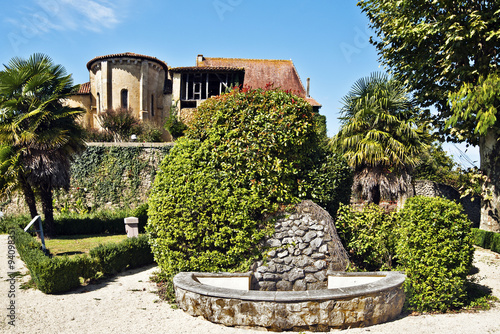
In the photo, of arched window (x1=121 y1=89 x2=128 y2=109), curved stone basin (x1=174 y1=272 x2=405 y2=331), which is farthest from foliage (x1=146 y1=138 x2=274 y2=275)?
arched window (x1=121 y1=89 x2=128 y2=109)

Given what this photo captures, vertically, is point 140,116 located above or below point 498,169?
above

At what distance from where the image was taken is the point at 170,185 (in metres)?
7.69

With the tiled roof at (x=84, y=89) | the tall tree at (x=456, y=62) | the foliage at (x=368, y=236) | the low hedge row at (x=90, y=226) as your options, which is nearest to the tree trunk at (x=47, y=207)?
the low hedge row at (x=90, y=226)

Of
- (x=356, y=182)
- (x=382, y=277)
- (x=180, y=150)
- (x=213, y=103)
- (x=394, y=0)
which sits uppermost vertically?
(x=394, y=0)

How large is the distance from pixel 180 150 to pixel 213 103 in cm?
136

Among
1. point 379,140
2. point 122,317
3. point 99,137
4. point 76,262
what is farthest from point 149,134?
point 122,317

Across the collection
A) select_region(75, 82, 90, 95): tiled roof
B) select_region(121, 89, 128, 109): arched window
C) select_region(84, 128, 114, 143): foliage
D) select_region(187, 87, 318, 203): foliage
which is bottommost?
select_region(187, 87, 318, 203): foliage

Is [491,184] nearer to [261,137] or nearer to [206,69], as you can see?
[261,137]

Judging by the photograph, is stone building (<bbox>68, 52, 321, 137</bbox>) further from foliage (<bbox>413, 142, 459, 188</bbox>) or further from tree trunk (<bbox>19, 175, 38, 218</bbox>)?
tree trunk (<bbox>19, 175, 38, 218</bbox>)

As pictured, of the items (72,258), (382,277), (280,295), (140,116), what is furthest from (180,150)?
(140,116)

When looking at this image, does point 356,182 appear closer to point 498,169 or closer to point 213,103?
point 498,169

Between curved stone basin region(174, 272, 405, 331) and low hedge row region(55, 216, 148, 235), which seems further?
low hedge row region(55, 216, 148, 235)

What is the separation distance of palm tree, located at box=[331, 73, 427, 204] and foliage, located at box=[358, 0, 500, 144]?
1512 millimetres

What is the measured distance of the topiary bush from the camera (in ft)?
23.9
